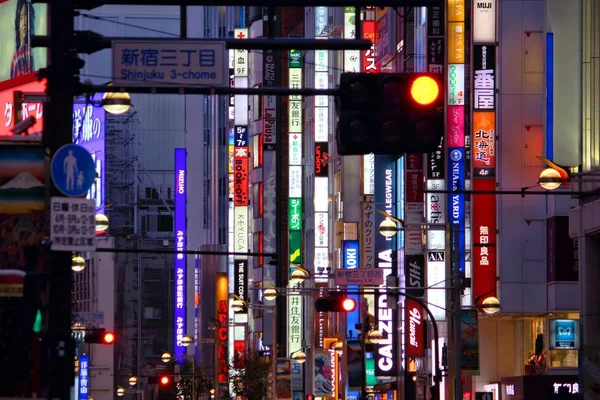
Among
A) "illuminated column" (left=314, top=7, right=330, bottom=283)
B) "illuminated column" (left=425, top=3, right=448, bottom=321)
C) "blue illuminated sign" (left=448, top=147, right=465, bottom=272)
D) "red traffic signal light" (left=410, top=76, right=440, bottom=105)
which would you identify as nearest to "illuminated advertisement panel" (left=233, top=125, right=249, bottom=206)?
"illuminated column" (left=314, top=7, right=330, bottom=283)

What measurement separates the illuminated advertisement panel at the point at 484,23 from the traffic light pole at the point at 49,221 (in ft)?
104

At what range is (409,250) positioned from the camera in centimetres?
5128

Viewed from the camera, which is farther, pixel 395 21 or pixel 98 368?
pixel 98 368

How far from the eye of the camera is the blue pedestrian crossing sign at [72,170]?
15625mm

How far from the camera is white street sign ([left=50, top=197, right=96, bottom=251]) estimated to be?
15.6 metres

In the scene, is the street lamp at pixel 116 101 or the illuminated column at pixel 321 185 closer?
the street lamp at pixel 116 101

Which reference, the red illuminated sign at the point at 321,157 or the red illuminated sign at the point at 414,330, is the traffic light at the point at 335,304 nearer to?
the red illuminated sign at the point at 414,330

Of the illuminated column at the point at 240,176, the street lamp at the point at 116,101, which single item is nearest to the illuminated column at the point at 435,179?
the street lamp at the point at 116,101

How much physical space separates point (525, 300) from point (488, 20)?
29.7 ft

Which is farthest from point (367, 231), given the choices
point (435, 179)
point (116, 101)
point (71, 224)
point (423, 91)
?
point (423, 91)

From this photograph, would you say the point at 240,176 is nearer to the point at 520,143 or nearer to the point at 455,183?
the point at 520,143

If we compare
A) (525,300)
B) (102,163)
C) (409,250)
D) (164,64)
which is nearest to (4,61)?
(102,163)

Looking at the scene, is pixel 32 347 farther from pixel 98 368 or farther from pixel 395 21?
pixel 98 368

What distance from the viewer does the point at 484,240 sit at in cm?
4684
